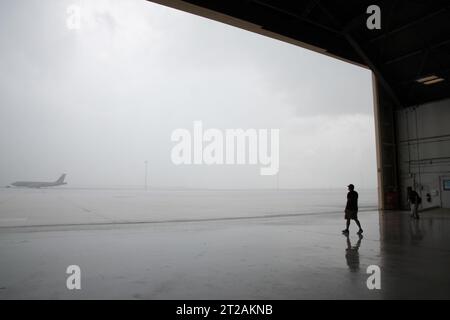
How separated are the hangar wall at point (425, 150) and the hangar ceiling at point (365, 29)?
1042mm

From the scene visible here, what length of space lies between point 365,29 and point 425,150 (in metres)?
9.25

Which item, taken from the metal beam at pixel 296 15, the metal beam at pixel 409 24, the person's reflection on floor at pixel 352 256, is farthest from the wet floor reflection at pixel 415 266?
the metal beam at pixel 409 24

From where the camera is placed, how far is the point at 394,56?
18.3 metres

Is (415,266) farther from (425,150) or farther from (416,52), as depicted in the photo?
(425,150)

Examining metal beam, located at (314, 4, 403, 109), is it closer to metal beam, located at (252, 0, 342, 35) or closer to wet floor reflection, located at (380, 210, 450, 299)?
metal beam, located at (252, 0, 342, 35)

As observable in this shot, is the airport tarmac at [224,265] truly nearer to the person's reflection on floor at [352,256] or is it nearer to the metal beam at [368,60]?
the person's reflection on floor at [352,256]

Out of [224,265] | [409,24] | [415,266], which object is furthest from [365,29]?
[224,265]

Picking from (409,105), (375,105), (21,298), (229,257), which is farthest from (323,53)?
(21,298)

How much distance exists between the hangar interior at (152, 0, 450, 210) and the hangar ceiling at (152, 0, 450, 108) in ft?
0.12

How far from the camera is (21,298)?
3.83m

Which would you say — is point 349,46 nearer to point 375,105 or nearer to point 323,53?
point 323,53

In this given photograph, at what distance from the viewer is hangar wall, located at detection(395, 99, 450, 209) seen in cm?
1884

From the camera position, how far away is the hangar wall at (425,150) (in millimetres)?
18844

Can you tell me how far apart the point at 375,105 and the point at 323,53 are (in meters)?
7.13
